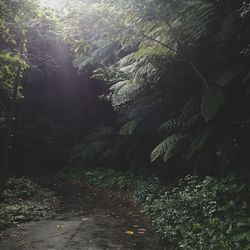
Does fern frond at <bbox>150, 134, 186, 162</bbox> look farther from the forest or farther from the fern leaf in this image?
the fern leaf

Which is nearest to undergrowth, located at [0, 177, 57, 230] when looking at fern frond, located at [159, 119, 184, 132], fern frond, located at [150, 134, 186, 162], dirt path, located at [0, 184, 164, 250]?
dirt path, located at [0, 184, 164, 250]

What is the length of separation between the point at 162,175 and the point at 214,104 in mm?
3521

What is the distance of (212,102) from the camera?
217 inches

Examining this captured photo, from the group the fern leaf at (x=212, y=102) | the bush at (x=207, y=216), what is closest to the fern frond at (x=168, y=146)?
the bush at (x=207, y=216)

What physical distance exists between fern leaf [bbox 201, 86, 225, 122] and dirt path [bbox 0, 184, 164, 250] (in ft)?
6.78

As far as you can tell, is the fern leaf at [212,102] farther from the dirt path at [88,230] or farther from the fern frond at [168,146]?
the dirt path at [88,230]

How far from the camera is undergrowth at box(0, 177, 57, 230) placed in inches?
251

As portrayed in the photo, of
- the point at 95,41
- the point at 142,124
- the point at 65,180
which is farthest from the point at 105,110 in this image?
the point at 95,41

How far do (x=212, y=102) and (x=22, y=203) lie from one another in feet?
16.5

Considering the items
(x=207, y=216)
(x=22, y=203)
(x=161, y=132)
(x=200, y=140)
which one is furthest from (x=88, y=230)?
(x=161, y=132)

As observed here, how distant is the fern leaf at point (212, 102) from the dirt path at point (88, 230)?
6.78 ft

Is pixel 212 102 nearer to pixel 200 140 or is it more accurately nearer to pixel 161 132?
pixel 200 140

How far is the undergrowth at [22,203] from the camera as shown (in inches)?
251

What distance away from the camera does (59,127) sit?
14.8 metres
